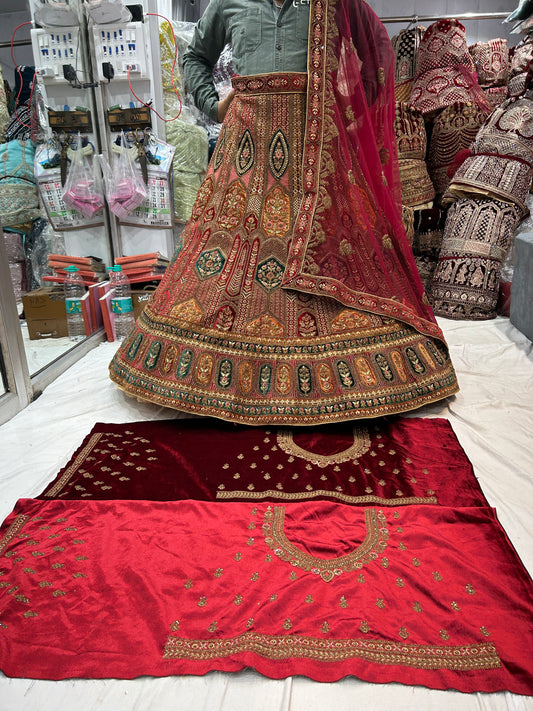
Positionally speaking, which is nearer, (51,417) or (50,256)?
(51,417)

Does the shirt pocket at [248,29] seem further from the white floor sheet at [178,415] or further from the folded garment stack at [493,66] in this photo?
the folded garment stack at [493,66]

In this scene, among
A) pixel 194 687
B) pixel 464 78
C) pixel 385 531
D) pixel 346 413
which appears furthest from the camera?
pixel 464 78

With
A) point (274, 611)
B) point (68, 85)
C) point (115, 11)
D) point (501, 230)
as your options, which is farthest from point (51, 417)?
point (501, 230)

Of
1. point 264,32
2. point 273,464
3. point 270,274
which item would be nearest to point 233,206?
point 270,274

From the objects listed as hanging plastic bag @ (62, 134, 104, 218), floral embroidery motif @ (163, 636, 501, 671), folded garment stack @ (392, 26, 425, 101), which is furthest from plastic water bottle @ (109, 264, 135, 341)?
folded garment stack @ (392, 26, 425, 101)

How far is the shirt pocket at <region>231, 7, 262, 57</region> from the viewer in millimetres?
1837

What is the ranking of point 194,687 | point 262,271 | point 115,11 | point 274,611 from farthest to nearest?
point 115,11 → point 262,271 → point 274,611 → point 194,687

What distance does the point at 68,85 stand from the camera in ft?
10.1

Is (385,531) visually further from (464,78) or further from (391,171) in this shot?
(464,78)

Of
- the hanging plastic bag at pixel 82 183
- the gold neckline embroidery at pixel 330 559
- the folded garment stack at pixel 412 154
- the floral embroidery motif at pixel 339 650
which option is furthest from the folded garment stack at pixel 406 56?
the floral embroidery motif at pixel 339 650

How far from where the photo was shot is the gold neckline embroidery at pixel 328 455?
1656 millimetres

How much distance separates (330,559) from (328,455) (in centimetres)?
50

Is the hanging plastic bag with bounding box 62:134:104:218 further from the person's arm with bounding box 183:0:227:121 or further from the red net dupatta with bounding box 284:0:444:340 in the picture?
the red net dupatta with bounding box 284:0:444:340

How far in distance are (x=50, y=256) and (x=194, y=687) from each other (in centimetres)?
273
